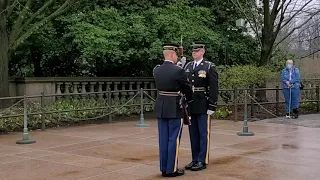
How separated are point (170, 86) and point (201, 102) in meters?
0.77

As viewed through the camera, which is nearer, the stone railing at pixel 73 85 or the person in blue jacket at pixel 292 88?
the person in blue jacket at pixel 292 88

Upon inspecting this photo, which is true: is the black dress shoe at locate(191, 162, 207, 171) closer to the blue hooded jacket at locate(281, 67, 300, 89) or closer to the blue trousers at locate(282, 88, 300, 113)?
the blue trousers at locate(282, 88, 300, 113)

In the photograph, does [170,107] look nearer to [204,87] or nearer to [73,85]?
[204,87]

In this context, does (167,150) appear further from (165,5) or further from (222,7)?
(222,7)

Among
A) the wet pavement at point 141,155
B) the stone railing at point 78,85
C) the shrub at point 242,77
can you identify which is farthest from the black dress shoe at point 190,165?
the shrub at point 242,77

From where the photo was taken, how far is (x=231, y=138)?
11.0 m

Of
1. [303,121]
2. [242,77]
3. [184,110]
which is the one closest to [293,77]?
[303,121]

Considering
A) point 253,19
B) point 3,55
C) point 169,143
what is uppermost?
point 253,19

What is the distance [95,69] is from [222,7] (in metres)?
5.74

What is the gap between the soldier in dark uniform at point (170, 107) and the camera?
23.5 ft

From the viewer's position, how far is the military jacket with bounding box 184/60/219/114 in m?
7.68

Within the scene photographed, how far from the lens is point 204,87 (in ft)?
25.6

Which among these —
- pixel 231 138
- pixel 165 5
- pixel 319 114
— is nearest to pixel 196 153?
pixel 231 138

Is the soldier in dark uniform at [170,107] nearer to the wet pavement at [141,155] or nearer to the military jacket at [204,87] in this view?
the wet pavement at [141,155]
